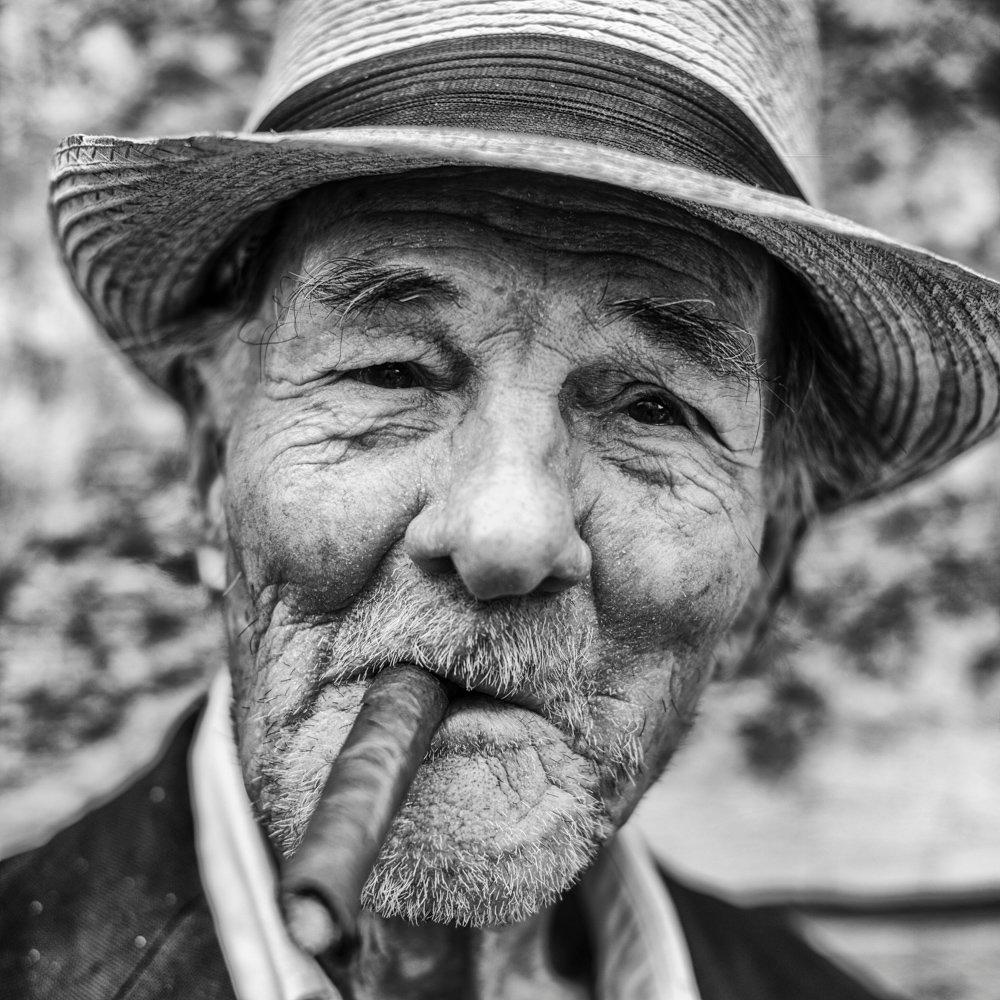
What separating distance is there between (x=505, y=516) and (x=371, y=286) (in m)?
0.40

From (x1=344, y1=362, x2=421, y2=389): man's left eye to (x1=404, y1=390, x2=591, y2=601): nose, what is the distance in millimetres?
132

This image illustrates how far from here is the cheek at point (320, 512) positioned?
155 cm

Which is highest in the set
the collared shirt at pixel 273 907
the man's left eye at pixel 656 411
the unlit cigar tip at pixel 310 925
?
the man's left eye at pixel 656 411

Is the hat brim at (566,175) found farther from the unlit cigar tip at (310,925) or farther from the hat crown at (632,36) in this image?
the unlit cigar tip at (310,925)

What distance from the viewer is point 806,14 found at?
6.59ft

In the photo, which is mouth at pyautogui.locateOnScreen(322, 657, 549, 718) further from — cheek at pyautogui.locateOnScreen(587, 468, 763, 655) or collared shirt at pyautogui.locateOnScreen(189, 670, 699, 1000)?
collared shirt at pyautogui.locateOnScreen(189, 670, 699, 1000)

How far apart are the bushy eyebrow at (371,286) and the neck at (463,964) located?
38.0 inches

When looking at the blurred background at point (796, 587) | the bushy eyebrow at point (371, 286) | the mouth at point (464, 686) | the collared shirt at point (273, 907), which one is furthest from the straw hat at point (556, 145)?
the blurred background at point (796, 587)

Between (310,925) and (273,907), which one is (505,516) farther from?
(273,907)

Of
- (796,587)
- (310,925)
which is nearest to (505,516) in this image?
(310,925)

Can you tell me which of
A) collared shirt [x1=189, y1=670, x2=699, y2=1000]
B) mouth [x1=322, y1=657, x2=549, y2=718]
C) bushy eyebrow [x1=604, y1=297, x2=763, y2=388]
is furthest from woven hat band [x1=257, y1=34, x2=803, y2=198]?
collared shirt [x1=189, y1=670, x2=699, y2=1000]

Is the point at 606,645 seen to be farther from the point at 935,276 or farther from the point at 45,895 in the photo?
the point at 45,895

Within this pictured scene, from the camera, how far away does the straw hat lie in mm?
1463

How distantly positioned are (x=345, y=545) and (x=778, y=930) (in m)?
1.57
